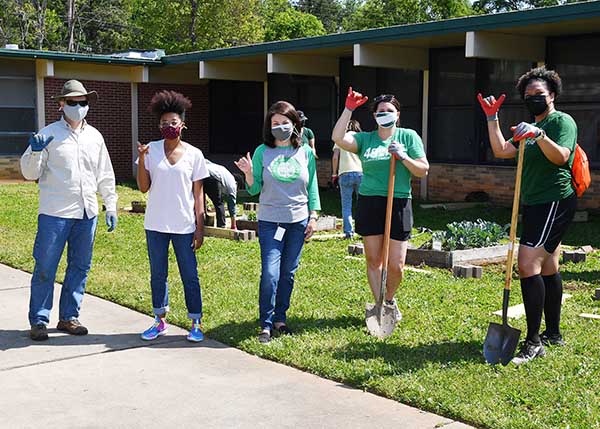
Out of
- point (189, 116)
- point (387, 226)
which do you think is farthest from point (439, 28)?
point (189, 116)

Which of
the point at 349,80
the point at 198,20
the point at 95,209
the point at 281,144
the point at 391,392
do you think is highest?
the point at 198,20

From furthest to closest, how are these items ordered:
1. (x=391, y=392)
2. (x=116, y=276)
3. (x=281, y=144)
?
1. (x=116, y=276)
2. (x=281, y=144)
3. (x=391, y=392)

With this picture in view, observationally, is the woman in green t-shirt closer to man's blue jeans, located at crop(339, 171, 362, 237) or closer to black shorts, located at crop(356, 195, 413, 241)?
black shorts, located at crop(356, 195, 413, 241)

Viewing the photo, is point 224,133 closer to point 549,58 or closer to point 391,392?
point 549,58

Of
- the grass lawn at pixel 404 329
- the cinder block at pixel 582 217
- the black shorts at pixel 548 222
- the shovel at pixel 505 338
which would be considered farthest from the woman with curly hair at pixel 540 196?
the cinder block at pixel 582 217

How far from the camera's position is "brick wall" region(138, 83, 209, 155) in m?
22.9

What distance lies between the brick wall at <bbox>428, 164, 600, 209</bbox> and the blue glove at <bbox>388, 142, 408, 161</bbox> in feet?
31.4

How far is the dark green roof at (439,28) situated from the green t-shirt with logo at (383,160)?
23.6ft

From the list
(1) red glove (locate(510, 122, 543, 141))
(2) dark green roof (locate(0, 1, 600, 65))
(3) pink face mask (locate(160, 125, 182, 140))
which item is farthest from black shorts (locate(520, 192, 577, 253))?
(2) dark green roof (locate(0, 1, 600, 65))

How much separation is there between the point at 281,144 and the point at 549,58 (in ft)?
34.3

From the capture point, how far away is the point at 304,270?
9016 mm

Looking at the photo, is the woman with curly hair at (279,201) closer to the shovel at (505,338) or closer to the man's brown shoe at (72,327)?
Result: the man's brown shoe at (72,327)

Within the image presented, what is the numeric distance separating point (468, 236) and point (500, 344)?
4345 mm

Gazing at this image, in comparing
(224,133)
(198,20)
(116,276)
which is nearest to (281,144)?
(116,276)
